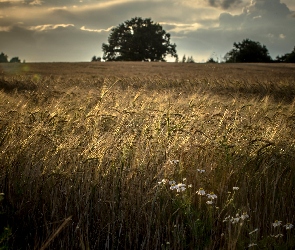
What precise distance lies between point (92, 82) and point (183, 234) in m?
12.2

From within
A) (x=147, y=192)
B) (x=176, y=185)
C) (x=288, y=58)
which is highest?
(x=288, y=58)

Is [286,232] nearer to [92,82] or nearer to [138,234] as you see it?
[138,234]

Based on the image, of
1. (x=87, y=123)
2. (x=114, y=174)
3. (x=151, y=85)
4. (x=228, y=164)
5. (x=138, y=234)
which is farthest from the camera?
(x=151, y=85)

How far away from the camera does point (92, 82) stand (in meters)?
14.9

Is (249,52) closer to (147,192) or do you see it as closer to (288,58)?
(288,58)

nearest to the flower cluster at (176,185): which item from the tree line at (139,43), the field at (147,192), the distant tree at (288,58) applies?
the field at (147,192)

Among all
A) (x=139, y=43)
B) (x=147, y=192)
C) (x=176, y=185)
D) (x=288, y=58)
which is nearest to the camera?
(x=176, y=185)

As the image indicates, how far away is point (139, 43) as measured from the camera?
229 ft

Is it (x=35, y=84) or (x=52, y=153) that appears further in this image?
(x=35, y=84)

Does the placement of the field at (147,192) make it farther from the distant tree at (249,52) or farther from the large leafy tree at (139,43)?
the large leafy tree at (139,43)

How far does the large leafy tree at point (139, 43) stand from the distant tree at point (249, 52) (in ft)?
48.2

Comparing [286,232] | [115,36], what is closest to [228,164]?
[286,232]

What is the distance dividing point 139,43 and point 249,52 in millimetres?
20903

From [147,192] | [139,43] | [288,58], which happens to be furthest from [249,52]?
[147,192]
